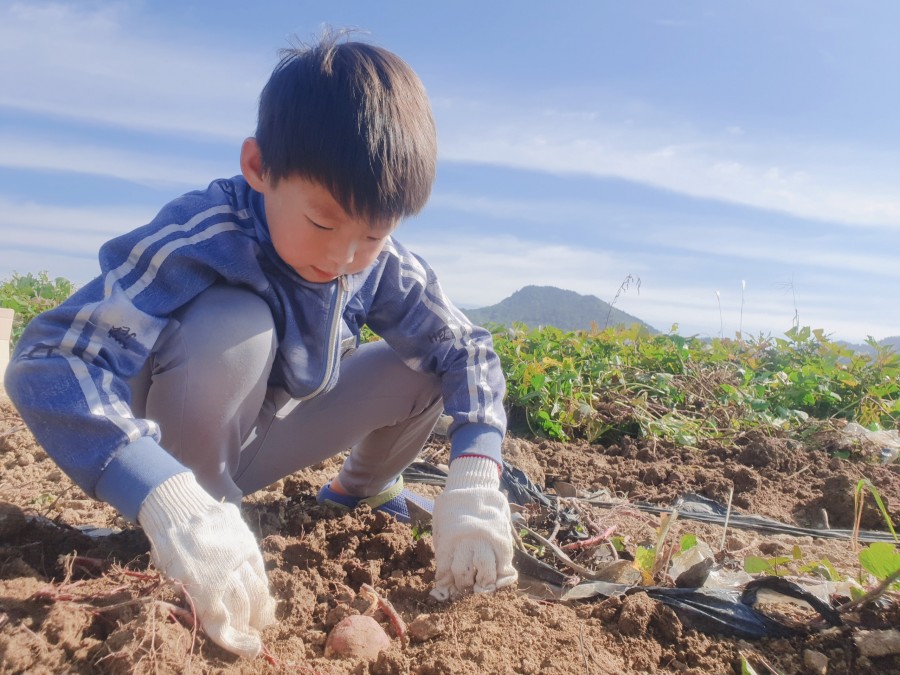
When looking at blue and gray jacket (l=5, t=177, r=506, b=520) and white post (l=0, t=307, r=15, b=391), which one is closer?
blue and gray jacket (l=5, t=177, r=506, b=520)

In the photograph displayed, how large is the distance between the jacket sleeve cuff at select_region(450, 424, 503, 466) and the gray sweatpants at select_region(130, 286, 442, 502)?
31 centimetres

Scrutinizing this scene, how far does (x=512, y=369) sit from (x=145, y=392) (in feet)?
9.53

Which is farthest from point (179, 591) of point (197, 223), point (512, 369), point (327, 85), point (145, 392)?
point (512, 369)

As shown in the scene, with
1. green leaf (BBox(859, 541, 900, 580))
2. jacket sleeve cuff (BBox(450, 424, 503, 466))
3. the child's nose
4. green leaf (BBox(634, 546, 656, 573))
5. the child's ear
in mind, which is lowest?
green leaf (BBox(634, 546, 656, 573))

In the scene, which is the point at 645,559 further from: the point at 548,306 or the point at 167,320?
the point at 548,306

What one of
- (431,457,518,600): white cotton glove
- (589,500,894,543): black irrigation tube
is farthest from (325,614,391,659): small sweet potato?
(589,500,894,543): black irrigation tube

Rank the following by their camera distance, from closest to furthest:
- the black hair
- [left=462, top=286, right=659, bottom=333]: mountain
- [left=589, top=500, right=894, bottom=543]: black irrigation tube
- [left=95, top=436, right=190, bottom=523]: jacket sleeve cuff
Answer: [left=95, top=436, right=190, bottom=523]: jacket sleeve cuff → the black hair → [left=589, top=500, right=894, bottom=543]: black irrigation tube → [left=462, top=286, right=659, bottom=333]: mountain

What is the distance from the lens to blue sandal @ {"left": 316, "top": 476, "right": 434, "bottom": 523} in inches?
94.1

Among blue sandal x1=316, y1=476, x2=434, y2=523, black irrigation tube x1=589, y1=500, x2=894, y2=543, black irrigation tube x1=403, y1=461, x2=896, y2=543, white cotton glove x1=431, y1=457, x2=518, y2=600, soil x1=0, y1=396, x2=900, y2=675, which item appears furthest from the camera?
black irrigation tube x1=589, y1=500, x2=894, y2=543

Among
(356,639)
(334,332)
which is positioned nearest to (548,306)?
(334,332)

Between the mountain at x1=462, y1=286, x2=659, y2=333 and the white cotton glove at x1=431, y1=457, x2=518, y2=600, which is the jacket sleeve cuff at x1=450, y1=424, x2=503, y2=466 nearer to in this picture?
the white cotton glove at x1=431, y1=457, x2=518, y2=600

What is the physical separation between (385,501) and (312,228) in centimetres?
115

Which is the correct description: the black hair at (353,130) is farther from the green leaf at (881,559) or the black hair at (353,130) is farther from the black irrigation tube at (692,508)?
the black irrigation tube at (692,508)

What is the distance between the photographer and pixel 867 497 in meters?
3.13
